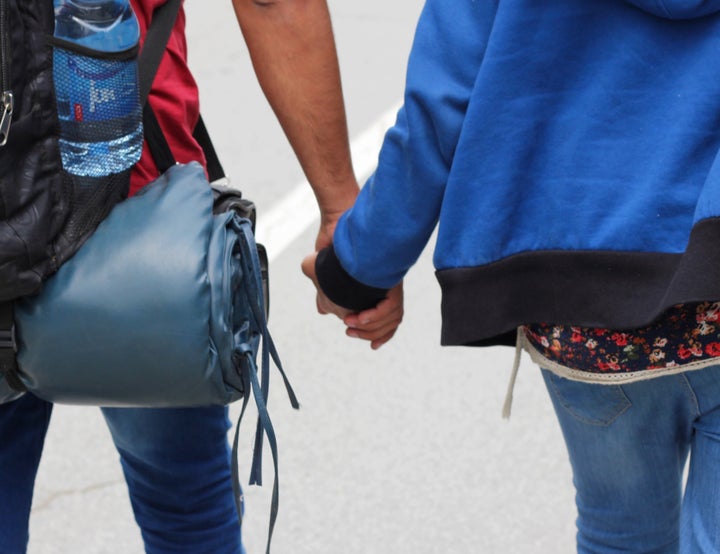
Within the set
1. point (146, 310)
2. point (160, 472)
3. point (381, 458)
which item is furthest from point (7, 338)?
point (381, 458)

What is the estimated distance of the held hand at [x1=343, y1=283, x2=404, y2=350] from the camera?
2100 mm

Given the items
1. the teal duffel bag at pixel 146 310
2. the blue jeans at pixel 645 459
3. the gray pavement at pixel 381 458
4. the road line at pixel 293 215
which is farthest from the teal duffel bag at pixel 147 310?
the road line at pixel 293 215

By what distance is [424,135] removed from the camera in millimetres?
1659

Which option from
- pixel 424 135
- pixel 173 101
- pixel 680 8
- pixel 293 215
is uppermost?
pixel 680 8

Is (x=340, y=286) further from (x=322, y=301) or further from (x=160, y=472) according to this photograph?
(x=160, y=472)

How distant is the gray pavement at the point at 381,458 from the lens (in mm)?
2967

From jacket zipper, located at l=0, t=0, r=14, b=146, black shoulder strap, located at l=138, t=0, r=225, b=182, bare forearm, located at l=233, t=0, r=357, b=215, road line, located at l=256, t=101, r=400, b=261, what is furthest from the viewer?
road line, located at l=256, t=101, r=400, b=261

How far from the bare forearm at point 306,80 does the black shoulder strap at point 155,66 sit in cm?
23

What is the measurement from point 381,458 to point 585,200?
176cm

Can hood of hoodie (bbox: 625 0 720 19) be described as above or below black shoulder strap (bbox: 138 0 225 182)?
above

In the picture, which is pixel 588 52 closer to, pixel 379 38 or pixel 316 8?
pixel 316 8

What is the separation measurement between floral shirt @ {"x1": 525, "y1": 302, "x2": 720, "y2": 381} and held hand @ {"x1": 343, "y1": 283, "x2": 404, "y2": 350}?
1.48ft

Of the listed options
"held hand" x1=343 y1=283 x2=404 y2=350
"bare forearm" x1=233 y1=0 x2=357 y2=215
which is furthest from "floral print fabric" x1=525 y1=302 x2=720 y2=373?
"bare forearm" x1=233 y1=0 x2=357 y2=215

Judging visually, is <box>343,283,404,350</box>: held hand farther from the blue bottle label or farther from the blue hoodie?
the blue bottle label
